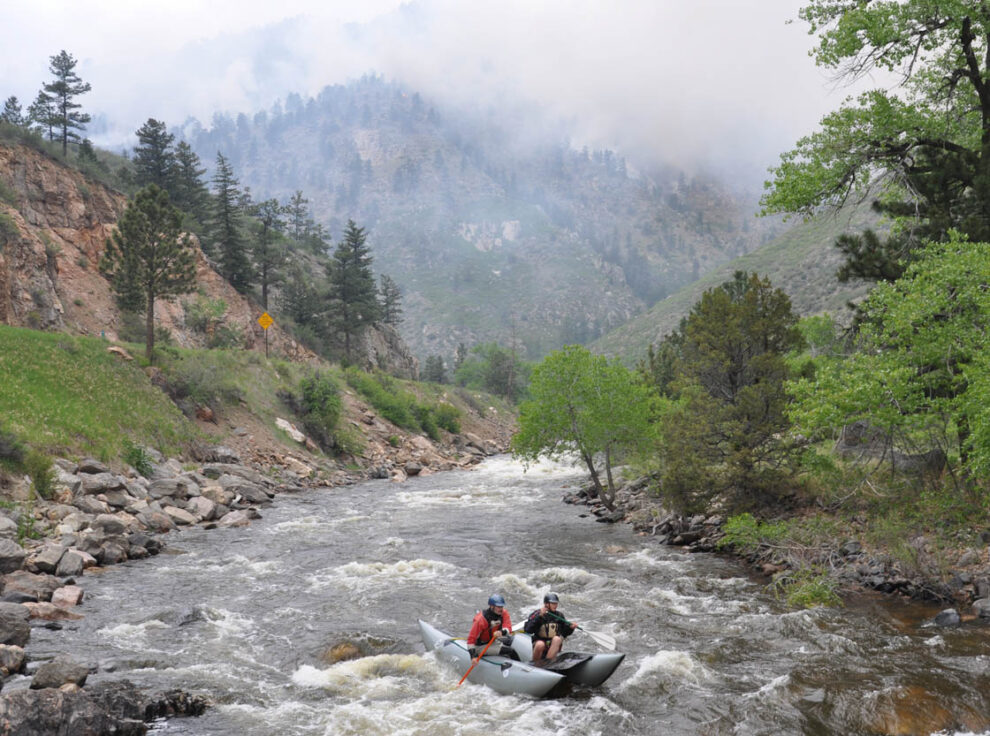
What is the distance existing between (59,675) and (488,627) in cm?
651

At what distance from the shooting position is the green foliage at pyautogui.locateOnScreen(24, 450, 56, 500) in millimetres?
18969

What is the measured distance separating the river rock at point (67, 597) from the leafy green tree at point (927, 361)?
15903mm

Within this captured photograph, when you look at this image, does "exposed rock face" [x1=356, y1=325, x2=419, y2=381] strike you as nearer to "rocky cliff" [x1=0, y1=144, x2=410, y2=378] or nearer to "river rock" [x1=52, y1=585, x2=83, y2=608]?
"rocky cliff" [x1=0, y1=144, x2=410, y2=378]

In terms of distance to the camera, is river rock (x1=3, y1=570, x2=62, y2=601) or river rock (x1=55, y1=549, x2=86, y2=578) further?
river rock (x1=55, y1=549, x2=86, y2=578)

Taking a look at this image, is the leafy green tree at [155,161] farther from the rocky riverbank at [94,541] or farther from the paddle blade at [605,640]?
the paddle blade at [605,640]

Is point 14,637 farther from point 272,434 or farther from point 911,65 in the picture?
point 272,434

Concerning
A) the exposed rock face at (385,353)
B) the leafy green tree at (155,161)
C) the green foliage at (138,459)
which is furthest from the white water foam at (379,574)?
the exposed rock face at (385,353)

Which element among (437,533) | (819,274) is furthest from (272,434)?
(819,274)

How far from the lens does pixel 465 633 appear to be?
12922 mm

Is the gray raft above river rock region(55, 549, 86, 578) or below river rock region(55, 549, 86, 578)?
below

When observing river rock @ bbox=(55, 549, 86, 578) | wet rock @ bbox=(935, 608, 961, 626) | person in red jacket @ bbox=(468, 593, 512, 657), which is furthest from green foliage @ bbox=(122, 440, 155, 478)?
wet rock @ bbox=(935, 608, 961, 626)

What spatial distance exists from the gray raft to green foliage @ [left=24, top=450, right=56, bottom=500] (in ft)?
50.3

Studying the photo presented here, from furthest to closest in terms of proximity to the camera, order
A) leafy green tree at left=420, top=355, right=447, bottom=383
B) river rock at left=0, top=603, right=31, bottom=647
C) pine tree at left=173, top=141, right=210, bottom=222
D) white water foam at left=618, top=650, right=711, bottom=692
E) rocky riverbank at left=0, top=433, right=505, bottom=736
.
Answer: leafy green tree at left=420, top=355, right=447, bottom=383 → pine tree at left=173, top=141, right=210, bottom=222 → river rock at left=0, top=603, right=31, bottom=647 → white water foam at left=618, top=650, right=711, bottom=692 → rocky riverbank at left=0, top=433, right=505, bottom=736

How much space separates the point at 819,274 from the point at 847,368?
11361 centimetres
